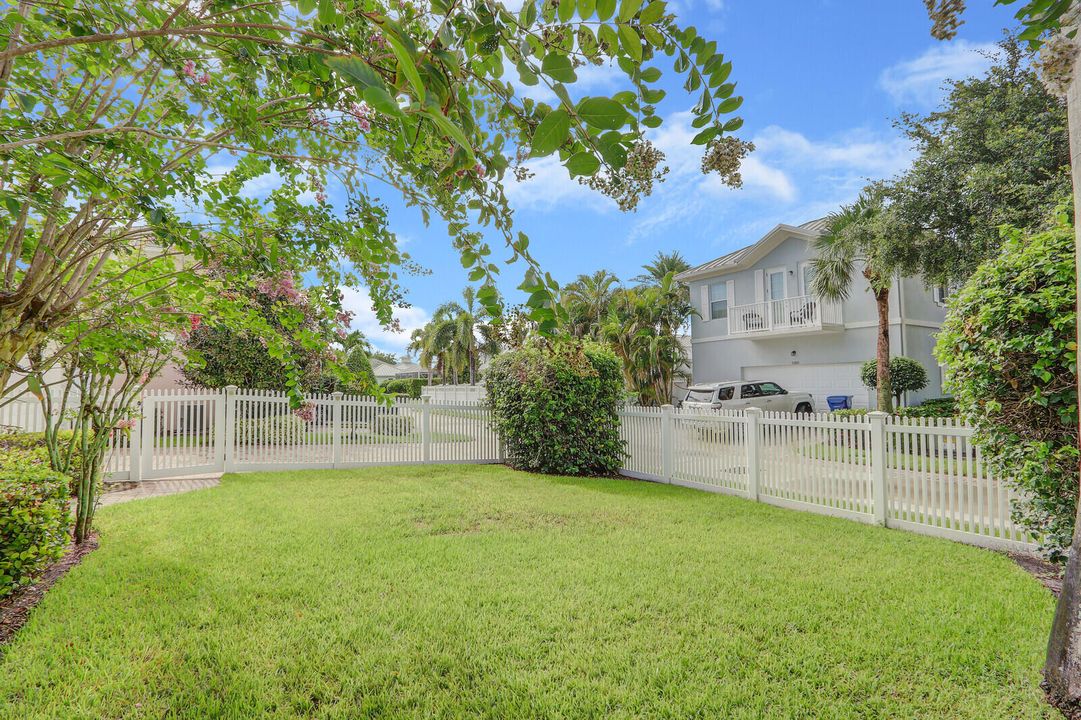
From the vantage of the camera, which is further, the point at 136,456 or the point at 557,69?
the point at 136,456

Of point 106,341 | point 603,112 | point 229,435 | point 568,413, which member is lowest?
point 229,435

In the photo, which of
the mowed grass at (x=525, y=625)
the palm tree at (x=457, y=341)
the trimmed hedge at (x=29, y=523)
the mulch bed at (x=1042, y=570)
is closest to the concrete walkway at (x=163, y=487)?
the mowed grass at (x=525, y=625)

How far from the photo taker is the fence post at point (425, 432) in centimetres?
1085

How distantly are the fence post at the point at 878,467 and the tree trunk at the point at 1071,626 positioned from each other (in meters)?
3.69

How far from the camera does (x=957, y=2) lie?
60.0 inches

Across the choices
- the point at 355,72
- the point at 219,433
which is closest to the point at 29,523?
the point at 355,72

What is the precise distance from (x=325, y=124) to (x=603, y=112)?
7.84 feet

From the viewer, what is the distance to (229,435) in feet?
30.9

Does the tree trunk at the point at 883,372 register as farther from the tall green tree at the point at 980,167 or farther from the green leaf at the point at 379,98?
the green leaf at the point at 379,98

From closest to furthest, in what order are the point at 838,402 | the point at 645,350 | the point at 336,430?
1. the point at 336,430
2. the point at 838,402
3. the point at 645,350

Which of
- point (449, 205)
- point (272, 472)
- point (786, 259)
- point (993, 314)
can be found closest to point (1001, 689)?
point (993, 314)

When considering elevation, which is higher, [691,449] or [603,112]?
[603,112]

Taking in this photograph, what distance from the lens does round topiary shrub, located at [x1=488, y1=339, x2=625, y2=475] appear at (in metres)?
9.76

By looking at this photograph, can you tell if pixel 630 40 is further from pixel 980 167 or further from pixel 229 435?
pixel 980 167
